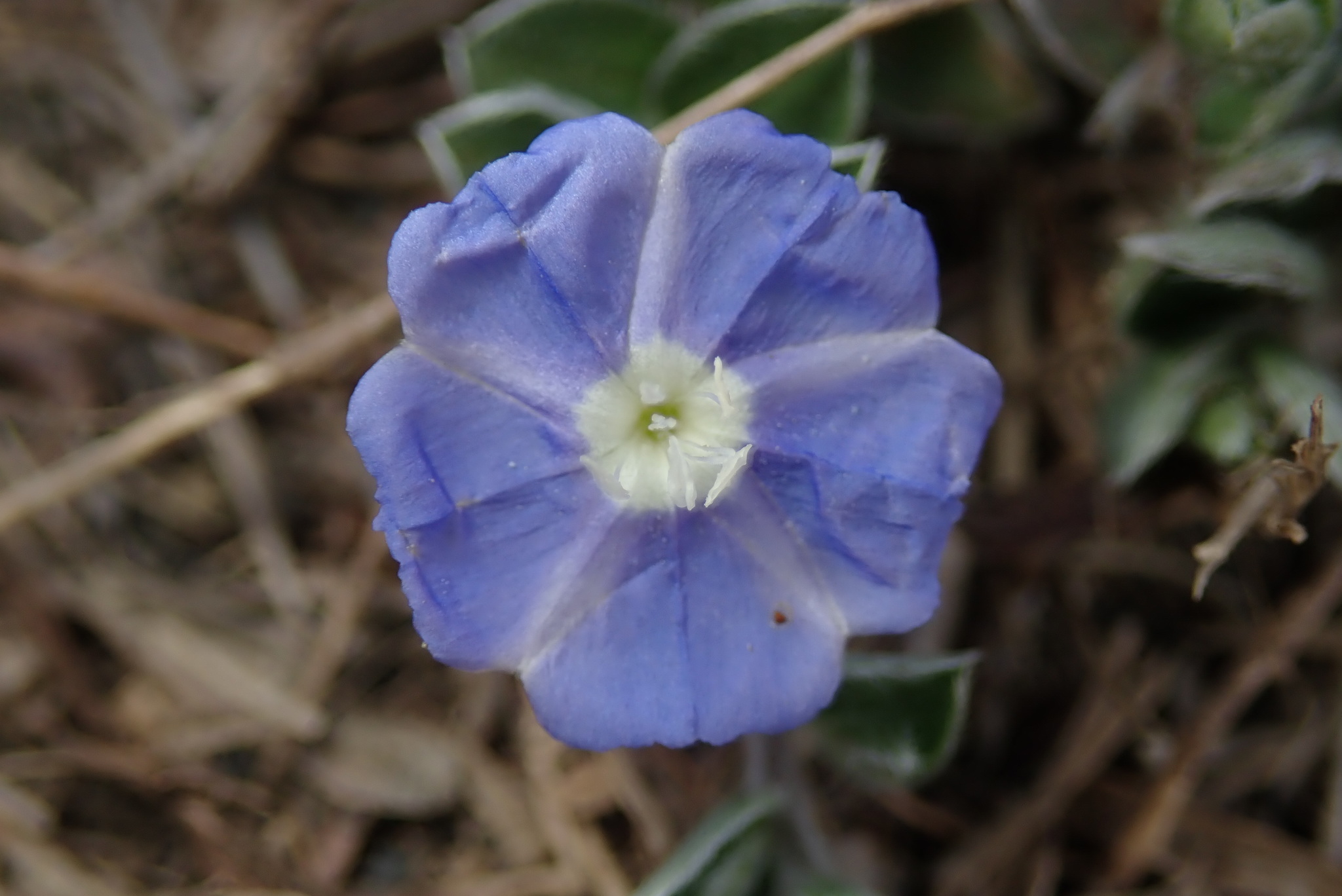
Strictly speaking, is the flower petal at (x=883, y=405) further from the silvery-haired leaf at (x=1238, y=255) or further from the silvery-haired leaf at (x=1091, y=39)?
the silvery-haired leaf at (x=1091, y=39)

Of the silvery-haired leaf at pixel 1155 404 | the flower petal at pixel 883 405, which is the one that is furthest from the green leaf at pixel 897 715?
the silvery-haired leaf at pixel 1155 404

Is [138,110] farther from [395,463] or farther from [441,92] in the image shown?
[395,463]

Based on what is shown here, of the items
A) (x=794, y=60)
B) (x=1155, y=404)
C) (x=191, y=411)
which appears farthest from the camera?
(x=191, y=411)

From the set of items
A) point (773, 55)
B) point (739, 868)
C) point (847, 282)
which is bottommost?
point (739, 868)

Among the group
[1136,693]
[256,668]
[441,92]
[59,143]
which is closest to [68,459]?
[256,668]

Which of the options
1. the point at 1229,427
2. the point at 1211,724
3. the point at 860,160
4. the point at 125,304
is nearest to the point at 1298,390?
the point at 1229,427

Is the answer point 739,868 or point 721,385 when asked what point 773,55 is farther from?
point 739,868
